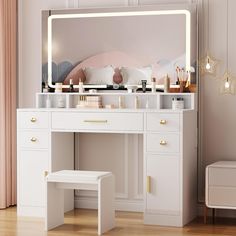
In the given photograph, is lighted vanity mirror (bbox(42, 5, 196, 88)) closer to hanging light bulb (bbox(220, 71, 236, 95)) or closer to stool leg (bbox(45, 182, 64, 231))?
hanging light bulb (bbox(220, 71, 236, 95))

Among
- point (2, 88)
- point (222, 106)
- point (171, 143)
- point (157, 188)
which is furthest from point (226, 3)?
point (2, 88)

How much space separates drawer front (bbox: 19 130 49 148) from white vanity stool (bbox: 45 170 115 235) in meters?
0.56

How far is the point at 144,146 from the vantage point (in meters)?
5.88

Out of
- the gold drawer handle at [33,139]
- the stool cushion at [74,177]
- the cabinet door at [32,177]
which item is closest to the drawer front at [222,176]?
the stool cushion at [74,177]

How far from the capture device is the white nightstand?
5777mm

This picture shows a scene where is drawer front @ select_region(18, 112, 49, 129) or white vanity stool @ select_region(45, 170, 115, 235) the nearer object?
white vanity stool @ select_region(45, 170, 115, 235)

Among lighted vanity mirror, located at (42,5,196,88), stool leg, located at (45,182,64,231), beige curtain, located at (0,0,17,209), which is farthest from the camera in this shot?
beige curtain, located at (0,0,17,209)

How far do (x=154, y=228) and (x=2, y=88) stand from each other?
2.14 m

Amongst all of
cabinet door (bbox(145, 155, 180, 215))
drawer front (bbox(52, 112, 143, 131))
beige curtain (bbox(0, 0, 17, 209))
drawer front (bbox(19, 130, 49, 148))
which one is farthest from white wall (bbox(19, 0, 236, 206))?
drawer front (bbox(19, 130, 49, 148))

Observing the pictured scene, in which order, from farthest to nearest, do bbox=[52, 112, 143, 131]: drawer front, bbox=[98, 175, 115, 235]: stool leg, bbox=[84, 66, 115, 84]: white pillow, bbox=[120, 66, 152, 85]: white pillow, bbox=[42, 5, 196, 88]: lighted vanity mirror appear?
1. bbox=[84, 66, 115, 84]: white pillow
2. bbox=[120, 66, 152, 85]: white pillow
3. bbox=[42, 5, 196, 88]: lighted vanity mirror
4. bbox=[52, 112, 143, 131]: drawer front
5. bbox=[98, 175, 115, 235]: stool leg

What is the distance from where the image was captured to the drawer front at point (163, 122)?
577 cm

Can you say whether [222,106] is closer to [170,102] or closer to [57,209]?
[170,102]

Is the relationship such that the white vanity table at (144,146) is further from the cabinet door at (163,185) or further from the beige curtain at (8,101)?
the beige curtain at (8,101)

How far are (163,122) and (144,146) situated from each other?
281mm
